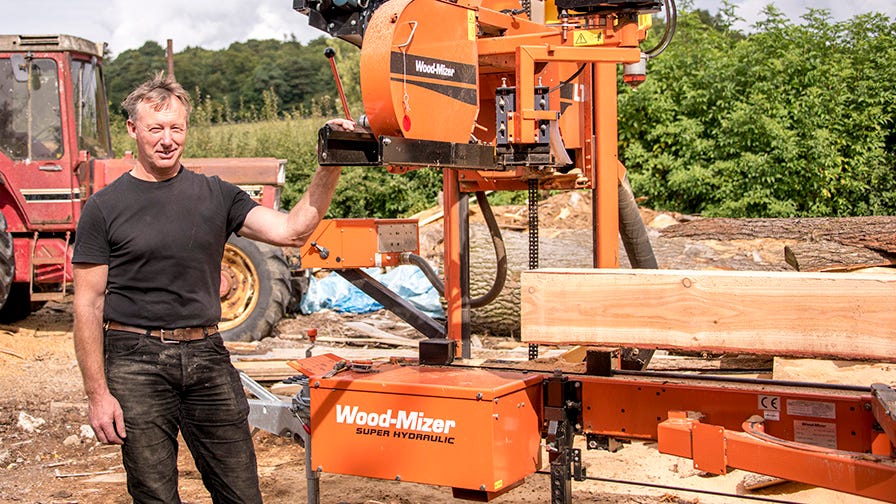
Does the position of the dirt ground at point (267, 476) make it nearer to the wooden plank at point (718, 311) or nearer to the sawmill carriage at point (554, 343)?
the sawmill carriage at point (554, 343)

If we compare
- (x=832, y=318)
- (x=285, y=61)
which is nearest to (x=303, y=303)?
(x=832, y=318)

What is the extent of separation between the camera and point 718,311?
11.4 ft

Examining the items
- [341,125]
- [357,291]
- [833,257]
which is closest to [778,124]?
[833,257]

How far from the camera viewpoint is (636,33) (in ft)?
15.1

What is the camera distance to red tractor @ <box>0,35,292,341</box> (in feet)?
34.4

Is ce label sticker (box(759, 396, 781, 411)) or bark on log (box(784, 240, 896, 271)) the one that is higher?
bark on log (box(784, 240, 896, 271))

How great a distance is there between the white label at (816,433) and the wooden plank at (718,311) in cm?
47

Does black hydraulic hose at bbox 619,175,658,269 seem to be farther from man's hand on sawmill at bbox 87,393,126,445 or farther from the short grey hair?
man's hand on sawmill at bbox 87,393,126,445

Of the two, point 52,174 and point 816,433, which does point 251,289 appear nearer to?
point 52,174

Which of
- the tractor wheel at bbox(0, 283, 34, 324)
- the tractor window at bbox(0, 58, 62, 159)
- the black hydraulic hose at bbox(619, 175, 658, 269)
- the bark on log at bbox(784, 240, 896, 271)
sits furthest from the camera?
the tractor wheel at bbox(0, 283, 34, 324)

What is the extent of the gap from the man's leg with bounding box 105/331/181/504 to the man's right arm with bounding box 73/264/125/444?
0.18ft

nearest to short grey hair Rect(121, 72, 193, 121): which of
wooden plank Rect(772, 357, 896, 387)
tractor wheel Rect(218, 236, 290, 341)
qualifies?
wooden plank Rect(772, 357, 896, 387)

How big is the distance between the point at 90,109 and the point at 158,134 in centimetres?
813

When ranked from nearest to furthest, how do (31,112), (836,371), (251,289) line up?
1. (836,371)
2. (31,112)
3. (251,289)
